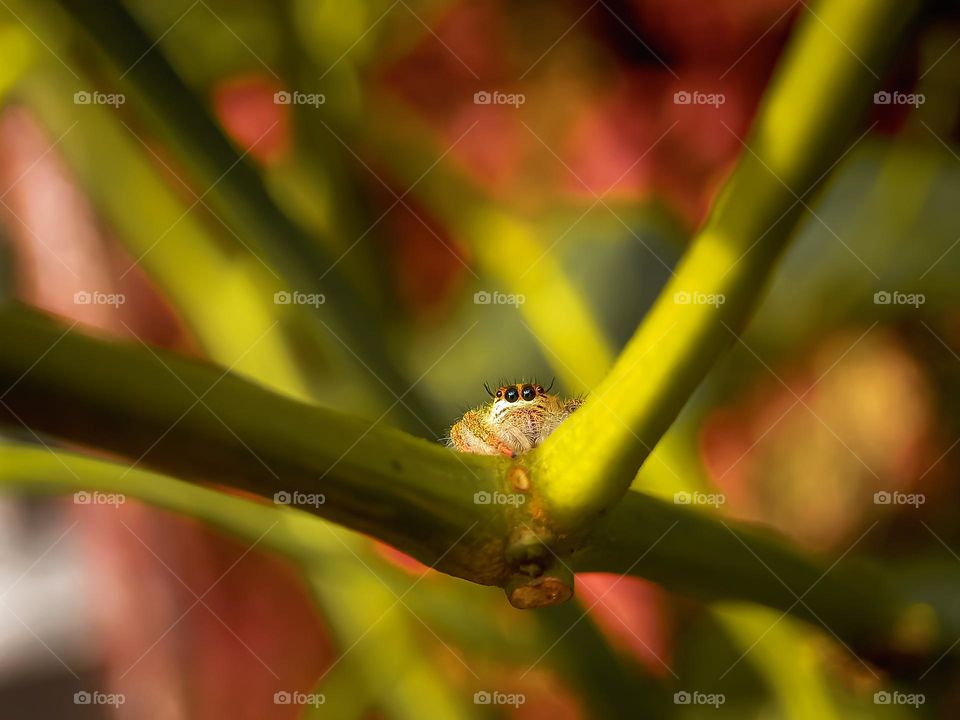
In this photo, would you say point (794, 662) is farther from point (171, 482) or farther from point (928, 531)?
point (171, 482)

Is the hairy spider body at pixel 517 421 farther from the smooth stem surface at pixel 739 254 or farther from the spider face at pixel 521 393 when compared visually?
the smooth stem surface at pixel 739 254

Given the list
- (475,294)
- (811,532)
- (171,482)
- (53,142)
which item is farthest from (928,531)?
(53,142)

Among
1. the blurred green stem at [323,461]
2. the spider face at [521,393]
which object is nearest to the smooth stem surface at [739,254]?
the blurred green stem at [323,461]

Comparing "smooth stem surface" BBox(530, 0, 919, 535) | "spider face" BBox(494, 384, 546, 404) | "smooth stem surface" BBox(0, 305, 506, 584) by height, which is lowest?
"smooth stem surface" BBox(0, 305, 506, 584)

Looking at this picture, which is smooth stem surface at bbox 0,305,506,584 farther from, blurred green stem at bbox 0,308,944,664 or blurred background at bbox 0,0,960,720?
blurred background at bbox 0,0,960,720

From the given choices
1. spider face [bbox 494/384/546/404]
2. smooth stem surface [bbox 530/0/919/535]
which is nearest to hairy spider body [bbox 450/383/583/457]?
spider face [bbox 494/384/546/404]

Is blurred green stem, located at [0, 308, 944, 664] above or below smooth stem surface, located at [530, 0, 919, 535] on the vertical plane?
below

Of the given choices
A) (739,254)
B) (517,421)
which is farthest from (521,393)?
(739,254)
